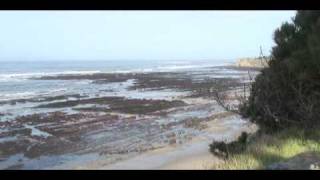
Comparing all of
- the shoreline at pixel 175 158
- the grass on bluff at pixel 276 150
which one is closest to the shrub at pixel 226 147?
the grass on bluff at pixel 276 150

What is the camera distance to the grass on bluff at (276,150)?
558 cm

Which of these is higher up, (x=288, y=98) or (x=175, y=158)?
(x=288, y=98)

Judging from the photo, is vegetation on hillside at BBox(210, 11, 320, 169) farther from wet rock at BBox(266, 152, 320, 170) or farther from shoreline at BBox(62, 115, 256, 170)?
shoreline at BBox(62, 115, 256, 170)

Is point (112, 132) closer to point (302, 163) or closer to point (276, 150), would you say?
point (276, 150)


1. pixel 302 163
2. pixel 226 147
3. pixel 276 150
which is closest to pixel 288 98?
pixel 226 147

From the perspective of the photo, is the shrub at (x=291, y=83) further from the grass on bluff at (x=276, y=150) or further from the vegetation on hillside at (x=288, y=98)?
the grass on bluff at (x=276, y=150)

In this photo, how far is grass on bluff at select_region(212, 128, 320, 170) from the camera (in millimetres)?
5578

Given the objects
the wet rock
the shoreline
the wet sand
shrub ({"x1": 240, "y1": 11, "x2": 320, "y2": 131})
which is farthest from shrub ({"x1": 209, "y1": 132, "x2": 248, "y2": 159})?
the wet rock

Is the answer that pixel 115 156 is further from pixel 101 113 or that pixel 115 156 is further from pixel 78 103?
pixel 78 103

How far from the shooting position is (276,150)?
20.6 ft

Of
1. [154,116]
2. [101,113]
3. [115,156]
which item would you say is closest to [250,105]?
[115,156]
